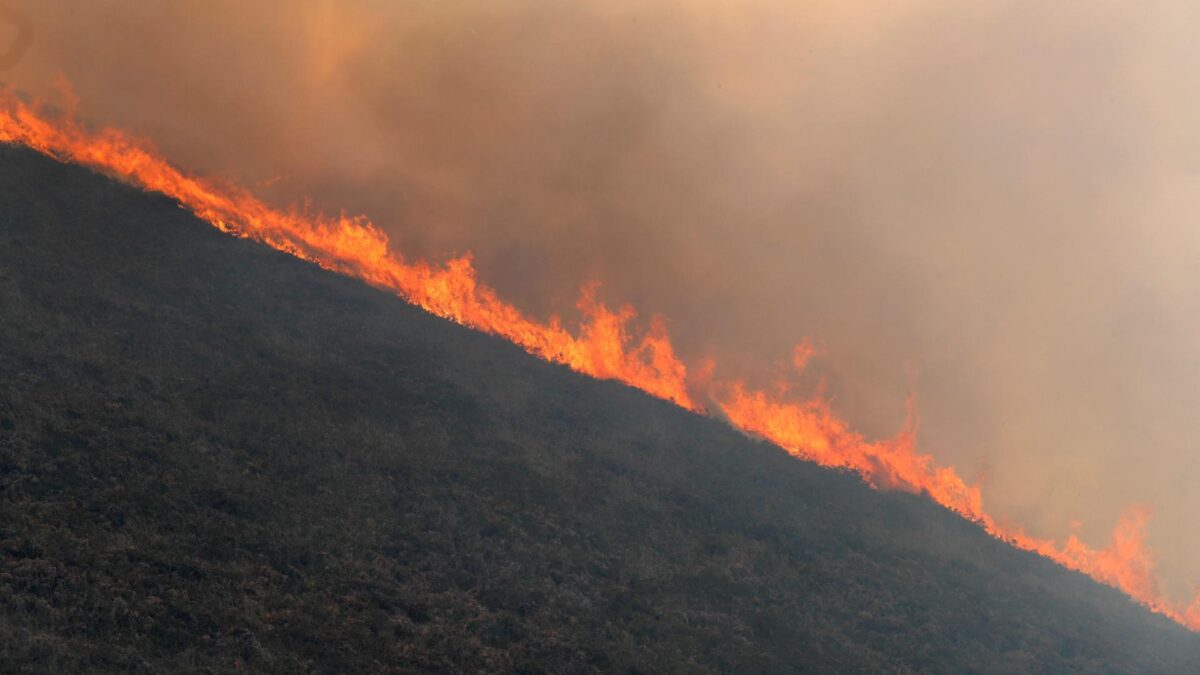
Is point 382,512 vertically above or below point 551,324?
below

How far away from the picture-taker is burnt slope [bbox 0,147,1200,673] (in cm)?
1906

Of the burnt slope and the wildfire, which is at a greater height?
the wildfire

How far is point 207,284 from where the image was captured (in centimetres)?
3466

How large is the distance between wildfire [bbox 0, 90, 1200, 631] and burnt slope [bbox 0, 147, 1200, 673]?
1.91m

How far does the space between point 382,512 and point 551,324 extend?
2057cm

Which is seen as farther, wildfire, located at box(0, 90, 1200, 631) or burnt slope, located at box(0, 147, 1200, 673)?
wildfire, located at box(0, 90, 1200, 631)

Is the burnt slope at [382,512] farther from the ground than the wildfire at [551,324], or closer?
closer

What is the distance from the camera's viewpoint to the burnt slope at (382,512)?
1906cm

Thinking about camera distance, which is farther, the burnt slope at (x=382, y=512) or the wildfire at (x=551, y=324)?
the wildfire at (x=551, y=324)

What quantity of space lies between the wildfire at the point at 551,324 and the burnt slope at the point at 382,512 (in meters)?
1.91

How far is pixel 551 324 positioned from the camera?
44.7 metres

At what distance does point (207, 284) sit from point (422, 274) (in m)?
10.8

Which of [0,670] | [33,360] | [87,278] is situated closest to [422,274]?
[87,278]

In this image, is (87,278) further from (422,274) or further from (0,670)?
A: (0,670)
